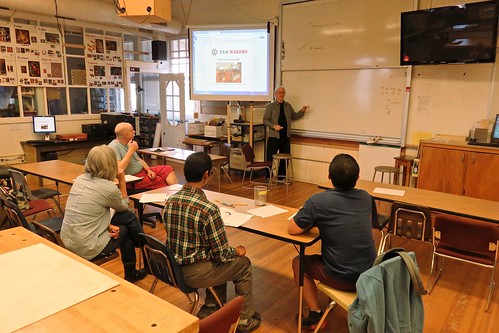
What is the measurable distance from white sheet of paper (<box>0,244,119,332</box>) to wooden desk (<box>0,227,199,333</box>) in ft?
0.13

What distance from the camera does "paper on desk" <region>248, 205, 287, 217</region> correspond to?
2.71 metres

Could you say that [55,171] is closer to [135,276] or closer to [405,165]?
[135,276]

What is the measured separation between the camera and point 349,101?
237 inches

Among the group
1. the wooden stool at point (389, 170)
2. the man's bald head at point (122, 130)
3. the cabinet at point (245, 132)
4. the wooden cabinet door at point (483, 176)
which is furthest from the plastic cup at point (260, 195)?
the cabinet at point (245, 132)

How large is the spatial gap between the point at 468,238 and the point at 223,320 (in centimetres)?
224

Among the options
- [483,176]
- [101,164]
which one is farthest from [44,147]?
[483,176]

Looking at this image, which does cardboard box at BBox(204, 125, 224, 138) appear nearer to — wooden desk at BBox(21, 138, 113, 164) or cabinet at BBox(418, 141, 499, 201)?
wooden desk at BBox(21, 138, 113, 164)

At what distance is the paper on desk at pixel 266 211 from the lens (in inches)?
107

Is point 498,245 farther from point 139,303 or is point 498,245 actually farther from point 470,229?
point 139,303

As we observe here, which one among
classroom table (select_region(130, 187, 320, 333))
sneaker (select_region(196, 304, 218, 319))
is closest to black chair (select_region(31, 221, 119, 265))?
classroom table (select_region(130, 187, 320, 333))

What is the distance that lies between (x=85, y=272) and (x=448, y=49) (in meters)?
4.86

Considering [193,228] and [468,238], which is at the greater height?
[193,228]

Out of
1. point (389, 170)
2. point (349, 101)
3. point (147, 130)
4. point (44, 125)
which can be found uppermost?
point (349, 101)

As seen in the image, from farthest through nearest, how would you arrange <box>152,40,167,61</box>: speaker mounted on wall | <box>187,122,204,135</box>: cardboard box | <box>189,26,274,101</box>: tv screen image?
1. <box>152,40,167,61</box>: speaker mounted on wall
2. <box>187,122,204,135</box>: cardboard box
3. <box>189,26,274,101</box>: tv screen image
